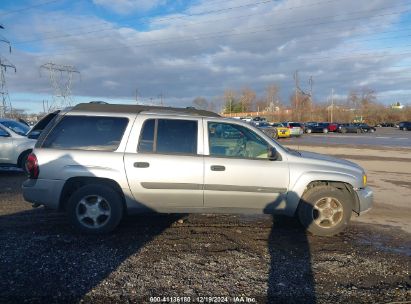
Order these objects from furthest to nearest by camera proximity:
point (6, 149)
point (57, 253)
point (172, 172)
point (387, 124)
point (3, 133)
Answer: point (387, 124) → point (3, 133) → point (6, 149) → point (172, 172) → point (57, 253)

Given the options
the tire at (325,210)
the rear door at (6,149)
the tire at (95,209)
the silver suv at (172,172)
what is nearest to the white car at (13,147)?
the rear door at (6,149)

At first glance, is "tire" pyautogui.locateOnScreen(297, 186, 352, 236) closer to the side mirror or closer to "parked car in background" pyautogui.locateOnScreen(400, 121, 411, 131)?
the side mirror

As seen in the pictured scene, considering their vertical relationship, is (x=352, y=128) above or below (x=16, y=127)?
above

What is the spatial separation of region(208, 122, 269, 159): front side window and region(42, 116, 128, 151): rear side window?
133 cm

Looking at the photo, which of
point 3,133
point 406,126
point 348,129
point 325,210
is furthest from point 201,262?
point 406,126

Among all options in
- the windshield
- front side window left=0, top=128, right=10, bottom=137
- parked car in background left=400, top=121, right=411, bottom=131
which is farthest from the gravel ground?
parked car in background left=400, top=121, right=411, bottom=131

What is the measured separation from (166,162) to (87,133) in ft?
4.16

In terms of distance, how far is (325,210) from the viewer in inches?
207

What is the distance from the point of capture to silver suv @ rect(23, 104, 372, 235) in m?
5.01

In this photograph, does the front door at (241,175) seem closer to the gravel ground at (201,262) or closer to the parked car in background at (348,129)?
the gravel ground at (201,262)

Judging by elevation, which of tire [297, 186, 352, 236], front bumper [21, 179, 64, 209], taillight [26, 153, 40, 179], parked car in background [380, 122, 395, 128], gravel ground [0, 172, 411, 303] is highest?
parked car in background [380, 122, 395, 128]

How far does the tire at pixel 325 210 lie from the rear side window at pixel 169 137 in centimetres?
185

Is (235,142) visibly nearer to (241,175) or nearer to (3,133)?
(241,175)

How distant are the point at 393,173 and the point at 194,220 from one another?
8838 millimetres
